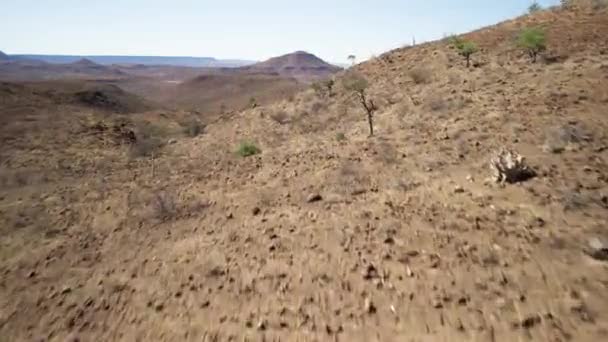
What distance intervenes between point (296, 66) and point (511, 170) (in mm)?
102587

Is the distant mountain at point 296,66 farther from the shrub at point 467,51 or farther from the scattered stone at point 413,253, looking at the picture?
the scattered stone at point 413,253

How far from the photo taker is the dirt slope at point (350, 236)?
14.0ft

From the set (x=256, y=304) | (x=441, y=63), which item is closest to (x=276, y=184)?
(x=256, y=304)

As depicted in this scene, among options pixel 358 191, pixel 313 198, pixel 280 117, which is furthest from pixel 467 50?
pixel 313 198

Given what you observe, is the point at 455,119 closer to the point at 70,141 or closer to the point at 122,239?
the point at 122,239

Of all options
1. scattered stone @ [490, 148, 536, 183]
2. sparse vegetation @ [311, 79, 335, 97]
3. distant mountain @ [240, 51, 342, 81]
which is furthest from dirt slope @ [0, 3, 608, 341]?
distant mountain @ [240, 51, 342, 81]

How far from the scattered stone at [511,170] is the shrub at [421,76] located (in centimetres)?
948

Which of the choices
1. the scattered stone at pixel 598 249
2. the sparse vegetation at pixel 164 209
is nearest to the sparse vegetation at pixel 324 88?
the sparse vegetation at pixel 164 209

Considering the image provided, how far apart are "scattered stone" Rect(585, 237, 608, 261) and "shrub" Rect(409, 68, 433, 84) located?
38.0 feet

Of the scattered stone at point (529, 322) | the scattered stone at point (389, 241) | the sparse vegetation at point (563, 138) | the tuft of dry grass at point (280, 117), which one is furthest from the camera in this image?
the tuft of dry grass at point (280, 117)

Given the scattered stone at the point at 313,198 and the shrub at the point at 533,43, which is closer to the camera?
the scattered stone at the point at 313,198

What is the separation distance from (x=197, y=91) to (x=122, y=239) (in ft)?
183

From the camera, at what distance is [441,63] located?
17.5 m

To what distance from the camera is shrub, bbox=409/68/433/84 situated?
1581cm
